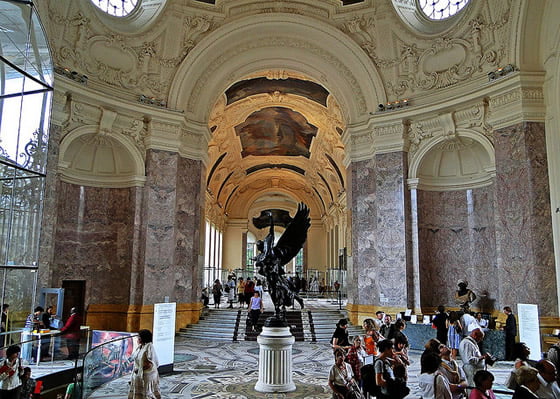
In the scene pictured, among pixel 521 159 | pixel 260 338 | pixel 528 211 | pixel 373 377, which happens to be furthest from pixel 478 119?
pixel 373 377

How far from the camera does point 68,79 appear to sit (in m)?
13.4

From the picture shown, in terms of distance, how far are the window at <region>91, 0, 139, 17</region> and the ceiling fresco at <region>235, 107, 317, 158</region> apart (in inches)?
405

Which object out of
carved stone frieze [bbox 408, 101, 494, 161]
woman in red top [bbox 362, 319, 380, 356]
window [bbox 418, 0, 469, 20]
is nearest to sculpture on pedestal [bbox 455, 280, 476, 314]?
carved stone frieze [bbox 408, 101, 494, 161]

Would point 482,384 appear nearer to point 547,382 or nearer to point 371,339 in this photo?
point 547,382

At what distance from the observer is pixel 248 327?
15.7 metres

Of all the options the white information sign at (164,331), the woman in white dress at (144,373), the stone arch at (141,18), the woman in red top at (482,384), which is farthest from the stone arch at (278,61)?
the woman in red top at (482,384)

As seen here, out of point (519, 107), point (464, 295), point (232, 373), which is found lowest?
point (232, 373)

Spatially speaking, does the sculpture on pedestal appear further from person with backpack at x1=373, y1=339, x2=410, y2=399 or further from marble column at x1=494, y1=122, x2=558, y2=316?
person with backpack at x1=373, y1=339, x2=410, y2=399

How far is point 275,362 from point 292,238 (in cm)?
318

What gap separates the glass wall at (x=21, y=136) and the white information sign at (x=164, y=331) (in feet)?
7.99

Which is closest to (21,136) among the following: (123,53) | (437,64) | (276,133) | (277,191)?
(123,53)

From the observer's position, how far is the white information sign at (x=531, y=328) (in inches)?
403

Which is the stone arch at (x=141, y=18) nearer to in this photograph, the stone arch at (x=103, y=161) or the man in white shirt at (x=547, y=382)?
the stone arch at (x=103, y=161)

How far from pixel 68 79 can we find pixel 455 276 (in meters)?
13.5
